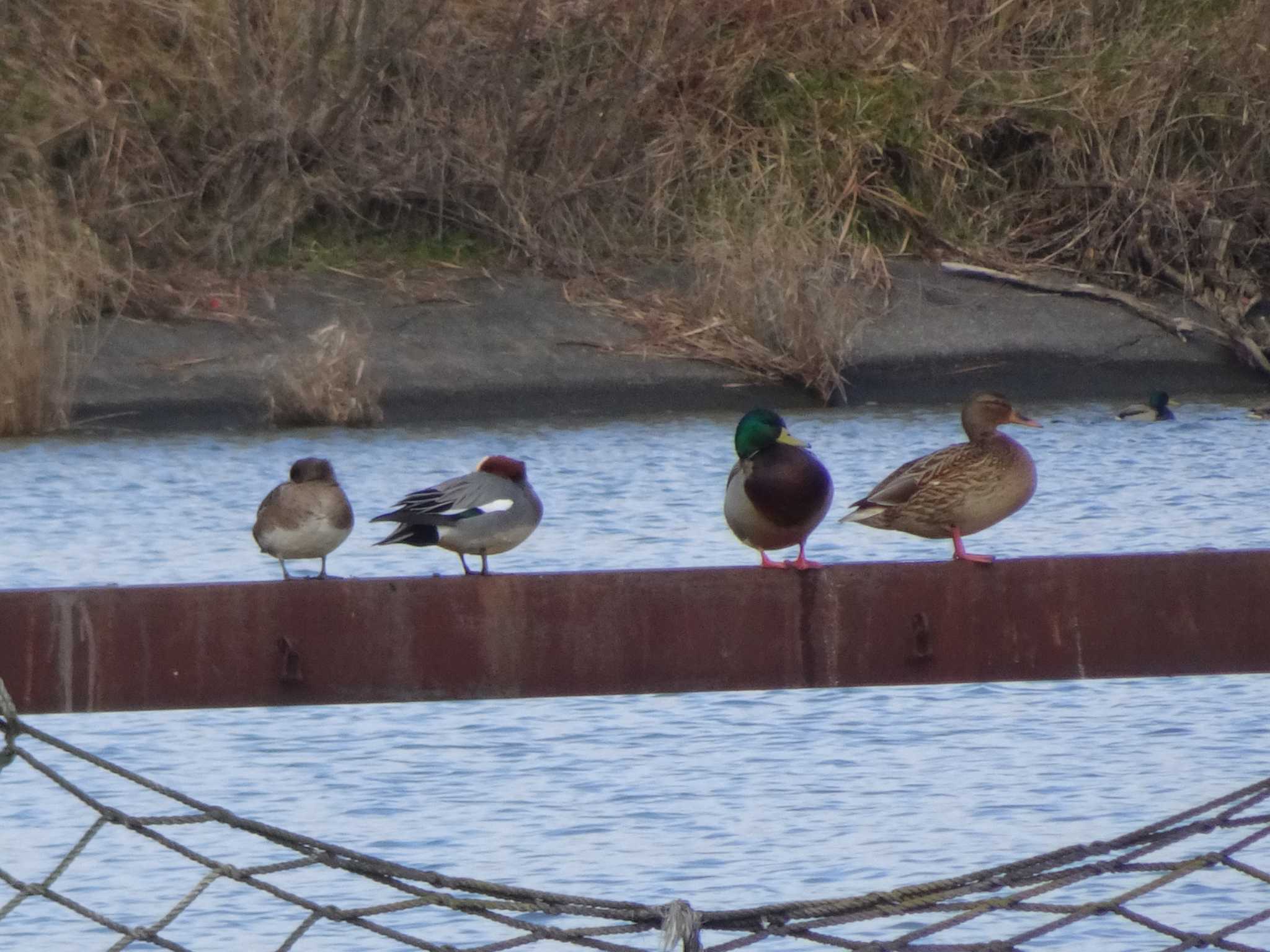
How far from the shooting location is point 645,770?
8.06 meters

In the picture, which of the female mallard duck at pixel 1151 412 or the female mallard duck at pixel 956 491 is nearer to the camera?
the female mallard duck at pixel 956 491

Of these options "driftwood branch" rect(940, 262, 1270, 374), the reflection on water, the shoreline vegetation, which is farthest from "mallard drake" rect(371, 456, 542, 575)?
"driftwood branch" rect(940, 262, 1270, 374)

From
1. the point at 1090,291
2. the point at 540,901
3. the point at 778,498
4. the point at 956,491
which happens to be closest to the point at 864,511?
the point at 956,491

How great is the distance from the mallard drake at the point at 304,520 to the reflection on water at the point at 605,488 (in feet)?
9.74

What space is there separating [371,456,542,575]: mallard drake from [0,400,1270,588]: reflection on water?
145 inches

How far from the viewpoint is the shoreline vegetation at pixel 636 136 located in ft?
62.3

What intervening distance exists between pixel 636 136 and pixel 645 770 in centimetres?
1264

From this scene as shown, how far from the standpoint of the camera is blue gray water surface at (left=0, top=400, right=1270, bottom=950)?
6.61 metres

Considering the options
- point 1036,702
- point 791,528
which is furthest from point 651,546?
point 791,528

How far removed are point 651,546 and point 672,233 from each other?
795cm

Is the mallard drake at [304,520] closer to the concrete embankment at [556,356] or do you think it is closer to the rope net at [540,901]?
the rope net at [540,901]

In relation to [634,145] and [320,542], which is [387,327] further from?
[320,542]

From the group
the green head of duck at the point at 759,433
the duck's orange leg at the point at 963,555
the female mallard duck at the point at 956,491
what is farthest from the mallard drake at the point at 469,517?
the duck's orange leg at the point at 963,555

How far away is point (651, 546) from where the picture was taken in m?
12.1
